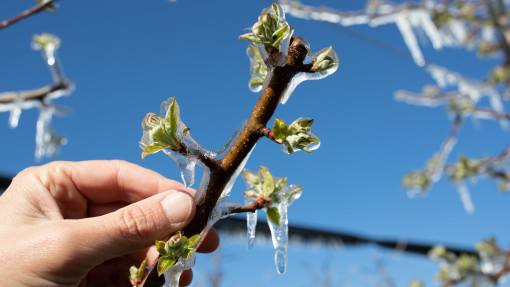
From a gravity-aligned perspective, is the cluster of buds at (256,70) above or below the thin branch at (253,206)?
above

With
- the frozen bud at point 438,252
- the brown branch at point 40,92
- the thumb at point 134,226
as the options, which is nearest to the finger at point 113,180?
the thumb at point 134,226

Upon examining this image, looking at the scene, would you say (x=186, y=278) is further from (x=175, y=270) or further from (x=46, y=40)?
(x=46, y=40)

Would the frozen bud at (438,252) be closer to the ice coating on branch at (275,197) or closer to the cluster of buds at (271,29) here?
the ice coating on branch at (275,197)

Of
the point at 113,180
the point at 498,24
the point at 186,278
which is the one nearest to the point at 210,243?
the point at 186,278

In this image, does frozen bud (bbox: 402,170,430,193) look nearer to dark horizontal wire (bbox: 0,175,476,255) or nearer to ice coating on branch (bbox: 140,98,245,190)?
dark horizontal wire (bbox: 0,175,476,255)

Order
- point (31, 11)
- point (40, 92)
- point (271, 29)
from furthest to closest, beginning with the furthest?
point (40, 92) → point (31, 11) → point (271, 29)

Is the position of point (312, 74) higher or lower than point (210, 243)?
higher

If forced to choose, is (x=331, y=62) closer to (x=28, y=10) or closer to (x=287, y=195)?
(x=287, y=195)

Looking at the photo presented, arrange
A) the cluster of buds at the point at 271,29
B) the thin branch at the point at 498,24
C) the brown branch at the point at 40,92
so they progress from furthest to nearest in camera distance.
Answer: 1. the thin branch at the point at 498,24
2. the brown branch at the point at 40,92
3. the cluster of buds at the point at 271,29
